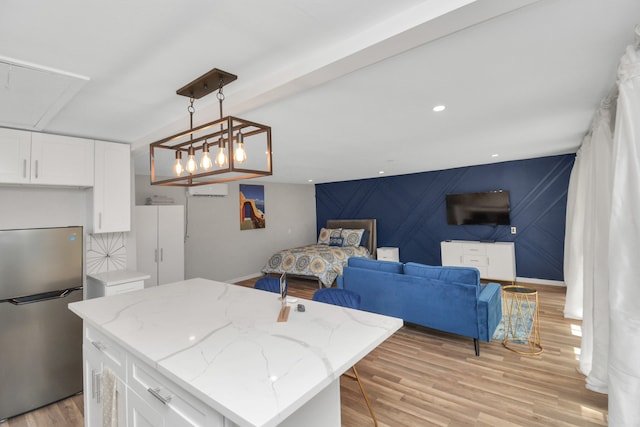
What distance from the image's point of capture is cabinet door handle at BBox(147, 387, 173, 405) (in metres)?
1.15

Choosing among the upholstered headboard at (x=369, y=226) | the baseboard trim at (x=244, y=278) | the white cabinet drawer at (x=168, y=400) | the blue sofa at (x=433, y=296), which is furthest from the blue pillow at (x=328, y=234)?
the white cabinet drawer at (x=168, y=400)

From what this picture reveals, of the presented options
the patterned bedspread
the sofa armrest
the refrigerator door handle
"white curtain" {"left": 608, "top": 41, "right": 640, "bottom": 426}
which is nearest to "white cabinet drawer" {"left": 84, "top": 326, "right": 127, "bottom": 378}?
the refrigerator door handle

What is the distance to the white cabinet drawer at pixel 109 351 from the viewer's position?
1509mm

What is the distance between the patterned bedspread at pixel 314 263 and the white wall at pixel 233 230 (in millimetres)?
786

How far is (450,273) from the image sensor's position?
3.04 m

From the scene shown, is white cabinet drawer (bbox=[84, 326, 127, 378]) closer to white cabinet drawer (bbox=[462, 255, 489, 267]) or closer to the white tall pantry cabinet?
the white tall pantry cabinet

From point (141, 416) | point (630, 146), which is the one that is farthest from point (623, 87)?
point (141, 416)

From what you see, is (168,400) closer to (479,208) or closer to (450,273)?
(450,273)

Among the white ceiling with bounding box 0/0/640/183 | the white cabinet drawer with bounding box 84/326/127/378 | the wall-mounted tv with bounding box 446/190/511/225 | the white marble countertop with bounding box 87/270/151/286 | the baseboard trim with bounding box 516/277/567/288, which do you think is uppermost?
the white ceiling with bounding box 0/0/640/183

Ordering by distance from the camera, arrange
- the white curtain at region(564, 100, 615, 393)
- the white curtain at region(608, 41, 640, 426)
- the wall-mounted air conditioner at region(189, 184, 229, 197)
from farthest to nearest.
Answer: the wall-mounted air conditioner at region(189, 184, 229, 197) → the white curtain at region(564, 100, 615, 393) → the white curtain at region(608, 41, 640, 426)

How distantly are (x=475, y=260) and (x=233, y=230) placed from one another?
4.90m

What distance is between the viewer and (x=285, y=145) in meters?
3.62

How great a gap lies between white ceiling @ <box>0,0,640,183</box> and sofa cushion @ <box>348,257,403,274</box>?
1.58 m

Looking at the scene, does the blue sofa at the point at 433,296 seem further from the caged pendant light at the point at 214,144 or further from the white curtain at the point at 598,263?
the caged pendant light at the point at 214,144
